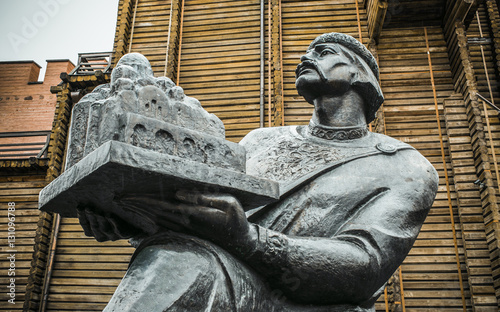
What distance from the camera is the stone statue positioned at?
6.06 ft

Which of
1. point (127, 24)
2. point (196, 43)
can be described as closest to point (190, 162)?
point (196, 43)

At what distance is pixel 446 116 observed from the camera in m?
11.3

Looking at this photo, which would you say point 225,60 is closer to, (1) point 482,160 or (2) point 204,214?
(1) point 482,160

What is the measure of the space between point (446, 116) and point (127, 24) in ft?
28.2

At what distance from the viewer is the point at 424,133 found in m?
11.4

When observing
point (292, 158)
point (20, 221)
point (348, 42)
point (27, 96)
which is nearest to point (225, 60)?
point (20, 221)

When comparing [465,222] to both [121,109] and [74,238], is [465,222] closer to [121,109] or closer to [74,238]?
[74,238]

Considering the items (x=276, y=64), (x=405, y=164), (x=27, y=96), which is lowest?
(x=405, y=164)

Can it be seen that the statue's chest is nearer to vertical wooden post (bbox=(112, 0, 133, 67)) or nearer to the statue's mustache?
the statue's mustache

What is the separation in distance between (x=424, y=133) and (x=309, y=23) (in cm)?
419

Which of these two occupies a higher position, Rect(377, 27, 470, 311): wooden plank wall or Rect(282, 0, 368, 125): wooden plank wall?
Rect(282, 0, 368, 125): wooden plank wall

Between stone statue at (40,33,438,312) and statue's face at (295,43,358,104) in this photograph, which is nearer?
stone statue at (40,33,438,312)

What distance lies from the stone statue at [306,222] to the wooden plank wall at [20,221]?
1151 centimetres

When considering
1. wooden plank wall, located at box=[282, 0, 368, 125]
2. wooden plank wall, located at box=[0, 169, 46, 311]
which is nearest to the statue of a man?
wooden plank wall, located at box=[282, 0, 368, 125]
